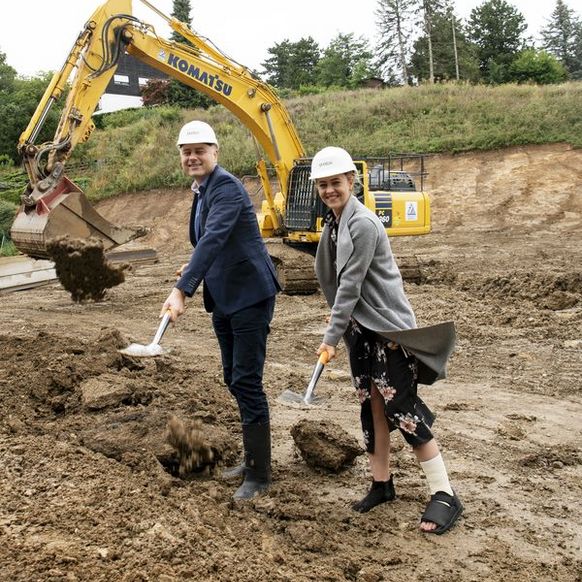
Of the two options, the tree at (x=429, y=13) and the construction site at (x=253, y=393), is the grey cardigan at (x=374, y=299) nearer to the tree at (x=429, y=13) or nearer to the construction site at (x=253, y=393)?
the construction site at (x=253, y=393)

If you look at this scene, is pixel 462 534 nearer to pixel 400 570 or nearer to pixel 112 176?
pixel 400 570

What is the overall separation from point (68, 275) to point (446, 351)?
7.87m

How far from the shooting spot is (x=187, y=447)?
→ 427 centimetres

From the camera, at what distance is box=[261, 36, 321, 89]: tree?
61.4 metres

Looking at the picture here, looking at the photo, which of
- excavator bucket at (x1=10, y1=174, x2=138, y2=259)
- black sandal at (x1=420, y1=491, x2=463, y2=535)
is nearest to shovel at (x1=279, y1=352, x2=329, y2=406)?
black sandal at (x1=420, y1=491, x2=463, y2=535)

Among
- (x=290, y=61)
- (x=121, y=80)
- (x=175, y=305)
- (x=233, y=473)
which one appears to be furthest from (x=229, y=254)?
(x=290, y=61)

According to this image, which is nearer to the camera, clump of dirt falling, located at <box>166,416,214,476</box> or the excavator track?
clump of dirt falling, located at <box>166,416,214,476</box>

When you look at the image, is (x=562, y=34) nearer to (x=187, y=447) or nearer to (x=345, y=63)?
(x=345, y=63)

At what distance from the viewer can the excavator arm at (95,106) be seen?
33.1 feet

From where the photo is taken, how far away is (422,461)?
365cm

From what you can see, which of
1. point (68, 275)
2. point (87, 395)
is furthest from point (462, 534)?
point (68, 275)

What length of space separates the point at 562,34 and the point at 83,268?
2862 inches

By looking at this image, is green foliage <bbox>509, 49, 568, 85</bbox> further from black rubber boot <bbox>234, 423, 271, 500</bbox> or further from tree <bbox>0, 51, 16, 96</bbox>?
black rubber boot <bbox>234, 423, 271, 500</bbox>

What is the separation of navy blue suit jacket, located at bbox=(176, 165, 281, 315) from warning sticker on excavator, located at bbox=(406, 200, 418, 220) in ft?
33.9
